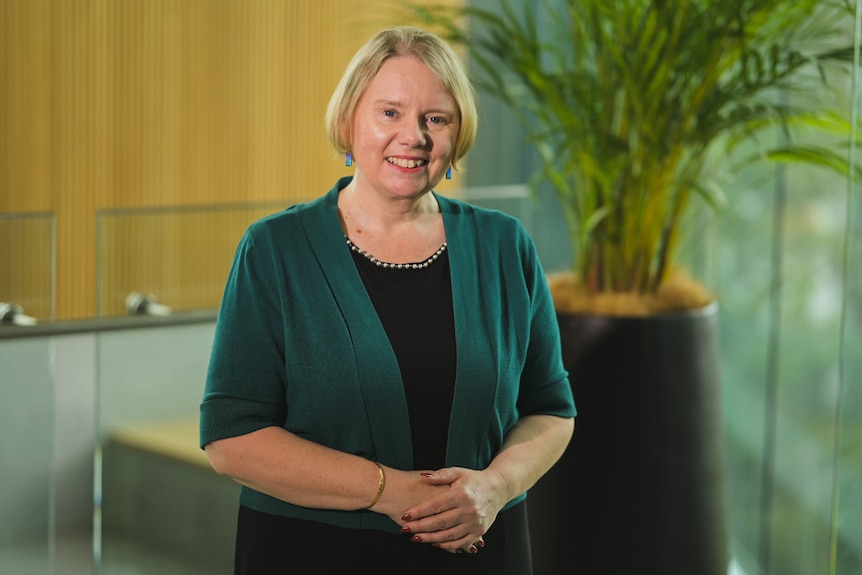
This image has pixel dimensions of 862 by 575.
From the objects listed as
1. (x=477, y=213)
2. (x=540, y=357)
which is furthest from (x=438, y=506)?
(x=477, y=213)

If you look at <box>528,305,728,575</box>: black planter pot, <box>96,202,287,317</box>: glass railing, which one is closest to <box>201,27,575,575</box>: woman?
<box>528,305,728,575</box>: black planter pot

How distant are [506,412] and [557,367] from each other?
0.44ft

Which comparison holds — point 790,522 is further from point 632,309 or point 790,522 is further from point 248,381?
point 248,381

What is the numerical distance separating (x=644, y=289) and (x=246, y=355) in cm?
145

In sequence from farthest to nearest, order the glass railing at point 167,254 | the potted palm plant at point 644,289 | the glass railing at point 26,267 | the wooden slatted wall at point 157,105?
the wooden slatted wall at point 157,105 → the glass railing at point 167,254 → the potted palm plant at point 644,289 → the glass railing at point 26,267

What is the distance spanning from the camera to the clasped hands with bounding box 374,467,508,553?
1.48 metres

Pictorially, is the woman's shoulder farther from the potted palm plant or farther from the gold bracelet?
the potted palm plant

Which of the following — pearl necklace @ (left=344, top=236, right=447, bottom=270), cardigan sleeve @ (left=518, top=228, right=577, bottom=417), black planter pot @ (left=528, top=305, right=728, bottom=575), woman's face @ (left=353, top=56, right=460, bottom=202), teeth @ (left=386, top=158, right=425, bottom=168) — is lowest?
black planter pot @ (left=528, top=305, right=728, bottom=575)

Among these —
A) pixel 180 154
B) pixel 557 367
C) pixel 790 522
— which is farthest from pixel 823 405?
pixel 180 154

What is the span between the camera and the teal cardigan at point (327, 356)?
4.88 feet

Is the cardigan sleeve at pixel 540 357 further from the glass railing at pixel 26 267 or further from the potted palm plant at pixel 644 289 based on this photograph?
the glass railing at pixel 26 267

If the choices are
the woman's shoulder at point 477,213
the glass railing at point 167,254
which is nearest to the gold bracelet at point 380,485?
the woman's shoulder at point 477,213

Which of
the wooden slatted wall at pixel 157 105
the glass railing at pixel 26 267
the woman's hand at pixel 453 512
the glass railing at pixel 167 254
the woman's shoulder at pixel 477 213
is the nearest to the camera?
the woman's hand at pixel 453 512

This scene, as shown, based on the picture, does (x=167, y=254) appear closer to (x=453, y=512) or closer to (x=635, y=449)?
(x=635, y=449)
